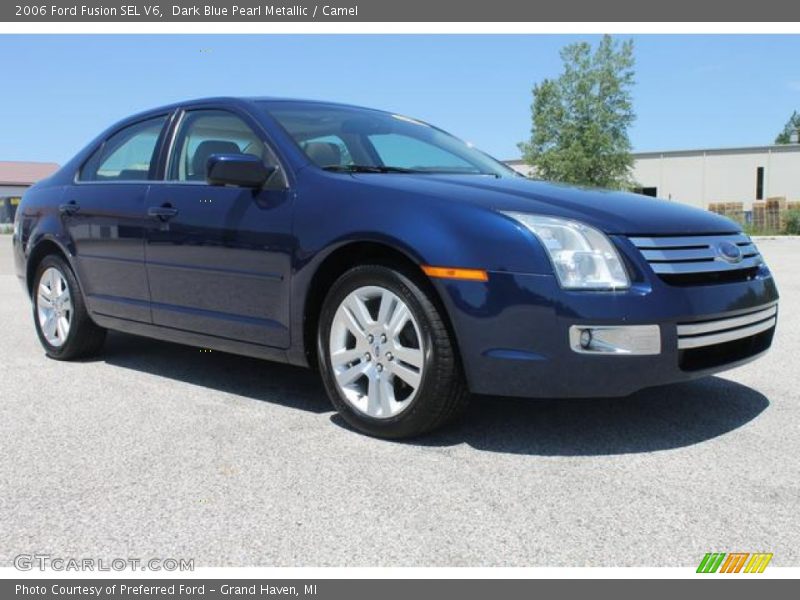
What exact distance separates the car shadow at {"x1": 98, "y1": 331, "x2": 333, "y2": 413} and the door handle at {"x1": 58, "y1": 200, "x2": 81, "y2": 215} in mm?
→ 1041

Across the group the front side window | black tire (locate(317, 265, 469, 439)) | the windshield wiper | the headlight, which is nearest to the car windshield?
the windshield wiper

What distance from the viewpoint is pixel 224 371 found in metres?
5.08

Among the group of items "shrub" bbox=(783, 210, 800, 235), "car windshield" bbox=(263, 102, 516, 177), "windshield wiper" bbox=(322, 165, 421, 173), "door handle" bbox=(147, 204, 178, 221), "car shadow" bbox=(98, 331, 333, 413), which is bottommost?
"shrub" bbox=(783, 210, 800, 235)

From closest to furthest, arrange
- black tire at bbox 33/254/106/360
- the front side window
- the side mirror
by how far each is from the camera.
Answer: the side mirror
the front side window
black tire at bbox 33/254/106/360

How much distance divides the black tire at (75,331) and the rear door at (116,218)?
164 millimetres

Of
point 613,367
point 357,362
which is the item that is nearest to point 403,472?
point 357,362

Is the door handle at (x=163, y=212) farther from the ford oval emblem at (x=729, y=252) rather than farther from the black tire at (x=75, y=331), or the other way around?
the ford oval emblem at (x=729, y=252)

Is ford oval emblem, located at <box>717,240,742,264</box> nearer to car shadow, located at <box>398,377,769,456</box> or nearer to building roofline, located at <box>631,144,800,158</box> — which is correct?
car shadow, located at <box>398,377,769,456</box>

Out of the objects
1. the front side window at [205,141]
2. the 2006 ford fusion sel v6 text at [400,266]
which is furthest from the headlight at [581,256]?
the front side window at [205,141]

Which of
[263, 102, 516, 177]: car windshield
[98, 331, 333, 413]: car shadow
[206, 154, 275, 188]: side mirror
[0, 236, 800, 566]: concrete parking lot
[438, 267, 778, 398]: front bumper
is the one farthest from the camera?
[98, 331, 333, 413]: car shadow

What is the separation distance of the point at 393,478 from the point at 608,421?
1.26m

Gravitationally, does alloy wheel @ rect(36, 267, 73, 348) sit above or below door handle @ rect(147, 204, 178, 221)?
below

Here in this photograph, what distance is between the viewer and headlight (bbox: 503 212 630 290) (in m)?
3.14

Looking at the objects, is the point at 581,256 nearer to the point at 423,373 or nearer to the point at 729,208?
the point at 423,373
